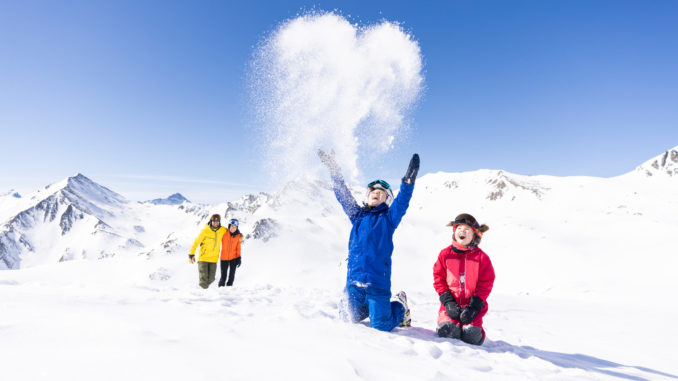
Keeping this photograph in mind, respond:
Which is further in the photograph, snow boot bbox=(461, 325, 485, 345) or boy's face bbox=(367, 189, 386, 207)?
boy's face bbox=(367, 189, 386, 207)

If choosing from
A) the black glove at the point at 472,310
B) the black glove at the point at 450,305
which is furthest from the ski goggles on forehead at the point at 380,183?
the black glove at the point at 472,310

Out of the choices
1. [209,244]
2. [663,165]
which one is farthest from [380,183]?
[663,165]

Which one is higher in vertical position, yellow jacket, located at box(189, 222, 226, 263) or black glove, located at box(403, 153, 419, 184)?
black glove, located at box(403, 153, 419, 184)

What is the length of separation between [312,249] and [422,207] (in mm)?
59275

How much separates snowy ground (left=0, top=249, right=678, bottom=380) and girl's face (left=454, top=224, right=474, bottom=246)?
5.28ft

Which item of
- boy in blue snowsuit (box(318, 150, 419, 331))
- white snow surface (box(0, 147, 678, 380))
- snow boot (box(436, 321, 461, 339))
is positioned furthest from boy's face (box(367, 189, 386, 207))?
snow boot (box(436, 321, 461, 339))

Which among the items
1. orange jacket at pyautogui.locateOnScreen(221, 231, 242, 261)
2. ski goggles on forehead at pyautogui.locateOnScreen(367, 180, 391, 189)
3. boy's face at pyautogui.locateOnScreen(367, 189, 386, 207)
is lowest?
orange jacket at pyautogui.locateOnScreen(221, 231, 242, 261)

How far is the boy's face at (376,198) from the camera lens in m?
5.88

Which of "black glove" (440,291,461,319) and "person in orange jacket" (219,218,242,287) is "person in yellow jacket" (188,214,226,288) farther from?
"black glove" (440,291,461,319)

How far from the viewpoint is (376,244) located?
552cm

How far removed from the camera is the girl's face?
5382 mm

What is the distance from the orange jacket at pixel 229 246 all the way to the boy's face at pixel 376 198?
23.2ft

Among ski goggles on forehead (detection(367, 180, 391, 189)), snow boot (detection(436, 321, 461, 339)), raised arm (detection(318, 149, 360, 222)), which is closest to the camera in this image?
snow boot (detection(436, 321, 461, 339))

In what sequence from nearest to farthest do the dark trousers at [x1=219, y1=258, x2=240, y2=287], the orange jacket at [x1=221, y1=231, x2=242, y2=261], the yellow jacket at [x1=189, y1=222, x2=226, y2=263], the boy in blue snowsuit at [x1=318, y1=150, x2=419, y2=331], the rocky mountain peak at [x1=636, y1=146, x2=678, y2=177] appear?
the boy in blue snowsuit at [x1=318, y1=150, x2=419, y2=331]
the yellow jacket at [x1=189, y1=222, x2=226, y2=263]
the dark trousers at [x1=219, y1=258, x2=240, y2=287]
the orange jacket at [x1=221, y1=231, x2=242, y2=261]
the rocky mountain peak at [x1=636, y1=146, x2=678, y2=177]
